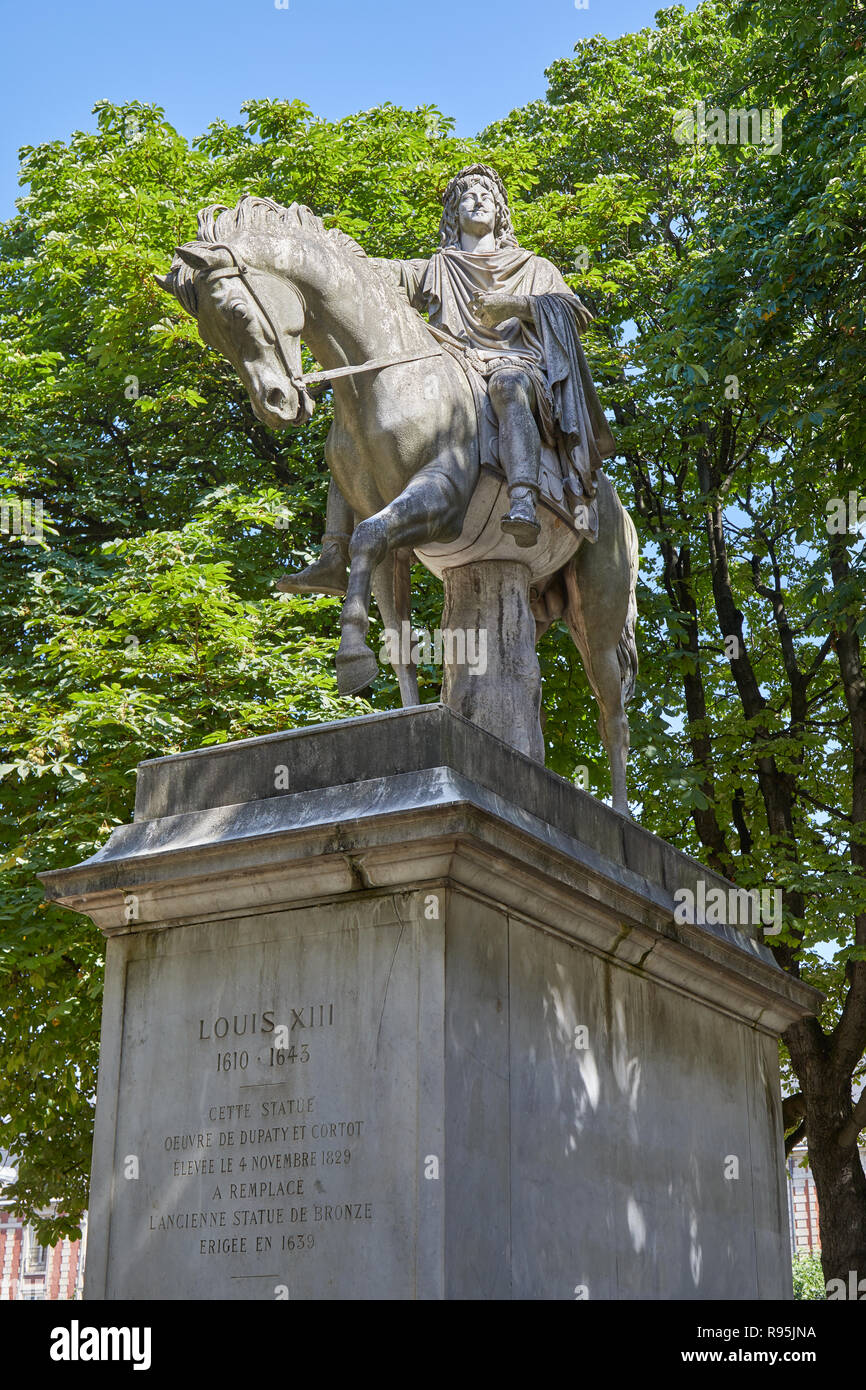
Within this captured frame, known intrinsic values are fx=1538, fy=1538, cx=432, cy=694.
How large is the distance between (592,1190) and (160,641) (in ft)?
27.3

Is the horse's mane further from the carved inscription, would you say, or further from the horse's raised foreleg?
the carved inscription

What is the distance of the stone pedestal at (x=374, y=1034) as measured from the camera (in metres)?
5.16

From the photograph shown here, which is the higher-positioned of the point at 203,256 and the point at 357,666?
the point at 203,256

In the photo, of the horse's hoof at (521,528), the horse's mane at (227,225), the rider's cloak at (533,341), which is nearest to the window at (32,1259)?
the rider's cloak at (533,341)

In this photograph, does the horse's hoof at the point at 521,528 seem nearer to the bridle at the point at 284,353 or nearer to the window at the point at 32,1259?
the bridle at the point at 284,353

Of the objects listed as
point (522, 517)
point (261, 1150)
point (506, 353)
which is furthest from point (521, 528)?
point (261, 1150)

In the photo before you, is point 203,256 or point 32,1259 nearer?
point 203,256

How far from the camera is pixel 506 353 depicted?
25.4 feet

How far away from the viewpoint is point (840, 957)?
1492 cm

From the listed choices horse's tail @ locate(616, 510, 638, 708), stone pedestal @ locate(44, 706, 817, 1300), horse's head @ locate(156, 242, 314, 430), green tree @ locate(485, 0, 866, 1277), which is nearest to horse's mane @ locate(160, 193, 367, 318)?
horse's head @ locate(156, 242, 314, 430)

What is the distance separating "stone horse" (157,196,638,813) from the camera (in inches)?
268

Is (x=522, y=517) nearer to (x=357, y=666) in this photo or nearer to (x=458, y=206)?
(x=357, y=666)

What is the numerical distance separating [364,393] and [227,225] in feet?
3.17
